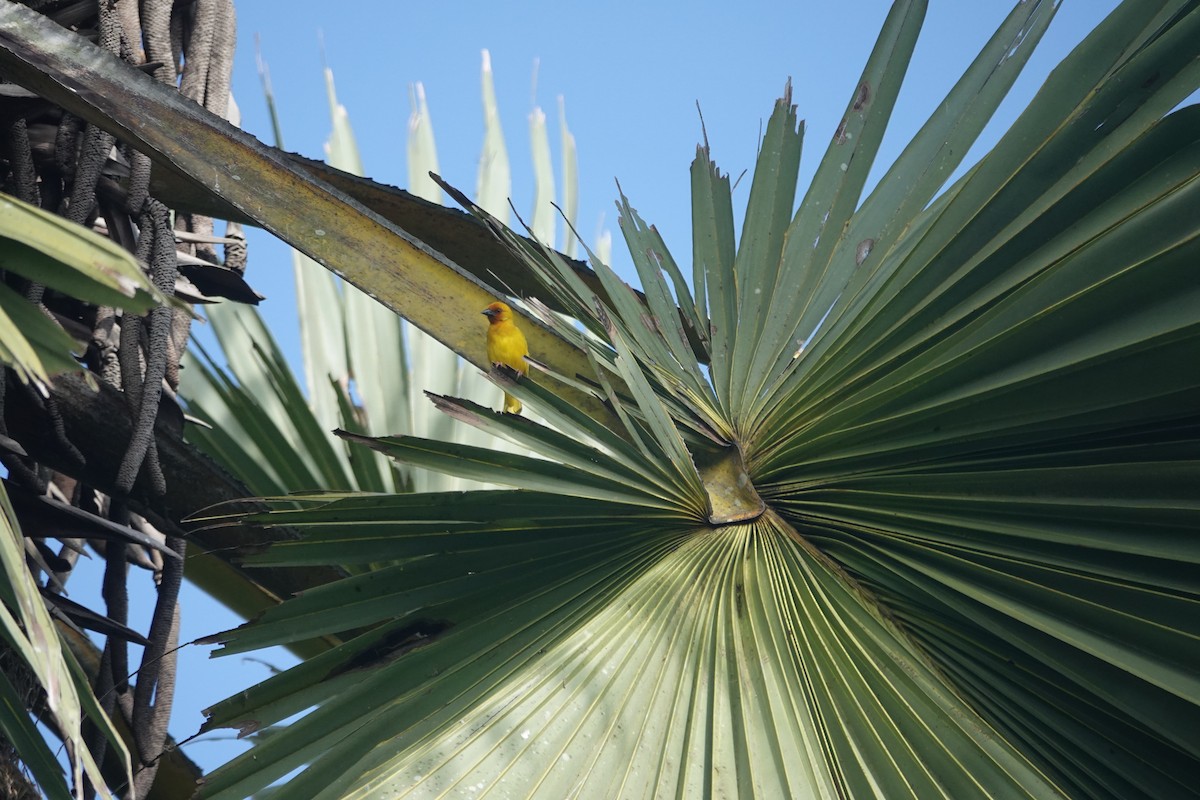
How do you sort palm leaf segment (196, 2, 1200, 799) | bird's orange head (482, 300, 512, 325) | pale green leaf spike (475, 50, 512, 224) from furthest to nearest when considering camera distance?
pale green leaf spike (475, 50, 512, 224) → bird's orange head (482, 300, 512, 325) → palm leaf segment (196, 2, 1200, 799)

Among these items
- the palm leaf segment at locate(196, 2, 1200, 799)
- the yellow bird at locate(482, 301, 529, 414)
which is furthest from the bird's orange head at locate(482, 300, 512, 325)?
the palm leaf segment at locate(196, 2, 1200, 799)

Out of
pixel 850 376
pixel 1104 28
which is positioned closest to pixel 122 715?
pixel 850 376

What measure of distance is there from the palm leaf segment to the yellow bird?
119 mm

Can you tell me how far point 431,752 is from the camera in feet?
4.27

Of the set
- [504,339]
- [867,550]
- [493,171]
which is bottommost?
[867,550]

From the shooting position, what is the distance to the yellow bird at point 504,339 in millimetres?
1718

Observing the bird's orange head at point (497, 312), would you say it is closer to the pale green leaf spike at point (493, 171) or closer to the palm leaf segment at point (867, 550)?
the palm leaf segment at point (867, 550)

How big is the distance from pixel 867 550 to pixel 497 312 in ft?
2.07

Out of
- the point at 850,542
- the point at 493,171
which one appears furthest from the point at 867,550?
the point at 493,171

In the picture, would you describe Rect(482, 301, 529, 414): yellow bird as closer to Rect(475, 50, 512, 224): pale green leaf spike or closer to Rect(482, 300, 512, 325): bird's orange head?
Rect(482, 300, 512, 325): bird's orange head

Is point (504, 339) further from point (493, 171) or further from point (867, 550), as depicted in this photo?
point (493, 171)

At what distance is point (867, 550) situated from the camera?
1567 millimetres

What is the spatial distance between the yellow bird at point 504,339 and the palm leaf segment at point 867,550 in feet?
0.39

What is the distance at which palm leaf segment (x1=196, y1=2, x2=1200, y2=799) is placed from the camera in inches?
51.5
